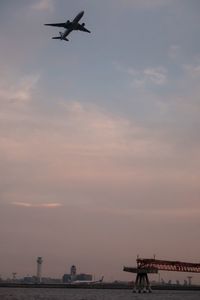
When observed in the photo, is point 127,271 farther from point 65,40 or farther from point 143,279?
point 65,40

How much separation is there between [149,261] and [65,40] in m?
85.4

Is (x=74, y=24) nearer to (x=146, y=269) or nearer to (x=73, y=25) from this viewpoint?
(x=73, y=25)

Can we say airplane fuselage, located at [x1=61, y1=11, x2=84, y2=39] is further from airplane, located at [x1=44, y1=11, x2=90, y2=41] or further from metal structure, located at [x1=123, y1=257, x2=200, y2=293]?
metal structure, located at [x1=123, y1=257, x2=200, y2=293]

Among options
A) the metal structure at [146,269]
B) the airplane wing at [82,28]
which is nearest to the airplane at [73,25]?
the airplane wing at [82,28]

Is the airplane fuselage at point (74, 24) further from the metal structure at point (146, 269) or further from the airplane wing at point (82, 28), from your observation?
the metal structure at point (146, 269)

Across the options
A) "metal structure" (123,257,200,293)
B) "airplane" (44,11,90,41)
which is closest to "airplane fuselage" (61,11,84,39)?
"airplane" (44,11,90,41)

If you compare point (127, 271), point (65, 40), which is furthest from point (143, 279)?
point (65, 40)

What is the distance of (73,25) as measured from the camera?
118 meters

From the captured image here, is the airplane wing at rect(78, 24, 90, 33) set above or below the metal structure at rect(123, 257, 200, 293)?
above

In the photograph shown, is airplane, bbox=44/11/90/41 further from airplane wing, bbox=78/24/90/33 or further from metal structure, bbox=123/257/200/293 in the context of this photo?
metal structure, bbox=123/257/200/293

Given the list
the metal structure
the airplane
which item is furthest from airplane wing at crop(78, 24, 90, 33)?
the metal structure

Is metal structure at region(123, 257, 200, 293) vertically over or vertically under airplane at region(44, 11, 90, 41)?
under

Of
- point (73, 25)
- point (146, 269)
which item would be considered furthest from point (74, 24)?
point (146, 269)

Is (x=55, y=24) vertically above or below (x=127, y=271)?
above
